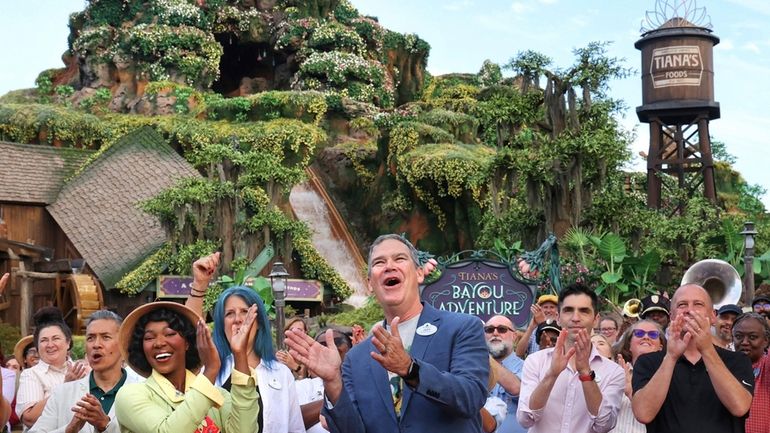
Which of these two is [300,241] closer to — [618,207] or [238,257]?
[238,257]

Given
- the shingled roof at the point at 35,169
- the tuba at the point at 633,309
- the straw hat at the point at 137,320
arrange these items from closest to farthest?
the straw hat at the point at 137,320 → the tuba at the point at 633,309 → the shingled roof at the point at 35,169

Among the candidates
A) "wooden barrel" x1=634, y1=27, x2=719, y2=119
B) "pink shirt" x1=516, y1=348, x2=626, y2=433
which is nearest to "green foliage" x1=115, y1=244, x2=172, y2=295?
"wooden barrel" x1=634, y1=27, x2=719, y2=119

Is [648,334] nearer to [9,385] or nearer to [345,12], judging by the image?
[9,385]

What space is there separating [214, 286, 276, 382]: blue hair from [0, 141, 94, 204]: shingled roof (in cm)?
2915

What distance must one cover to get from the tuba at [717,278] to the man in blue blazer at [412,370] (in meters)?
7.30

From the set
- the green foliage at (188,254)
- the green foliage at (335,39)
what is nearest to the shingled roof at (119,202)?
the green foliage at (188,254)

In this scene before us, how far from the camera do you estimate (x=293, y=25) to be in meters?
48.8

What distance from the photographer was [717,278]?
12.6 m

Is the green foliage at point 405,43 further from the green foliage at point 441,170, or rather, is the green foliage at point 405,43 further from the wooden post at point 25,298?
the wooden post at point 25,298

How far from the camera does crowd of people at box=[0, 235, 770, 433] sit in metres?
5.38

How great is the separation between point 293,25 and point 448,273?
107 feet

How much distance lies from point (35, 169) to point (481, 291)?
22.1 meters

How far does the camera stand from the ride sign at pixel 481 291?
17.1 m

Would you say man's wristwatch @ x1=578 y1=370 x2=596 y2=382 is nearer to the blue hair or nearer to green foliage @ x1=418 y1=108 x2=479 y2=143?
the blue hair
